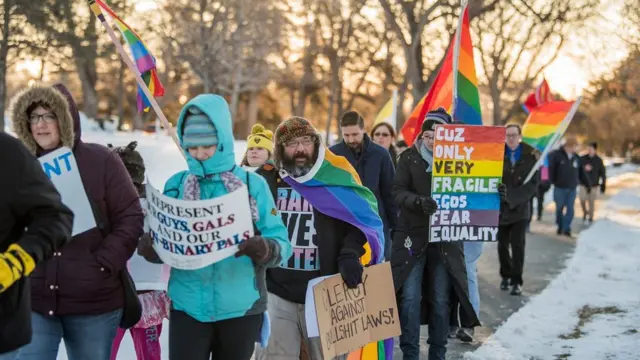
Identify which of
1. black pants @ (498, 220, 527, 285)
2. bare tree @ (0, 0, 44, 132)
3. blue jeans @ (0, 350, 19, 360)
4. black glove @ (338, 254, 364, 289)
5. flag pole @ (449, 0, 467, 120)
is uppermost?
bare tree @ (0, 0, 44, 132)

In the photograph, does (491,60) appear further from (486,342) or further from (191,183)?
(191,183)

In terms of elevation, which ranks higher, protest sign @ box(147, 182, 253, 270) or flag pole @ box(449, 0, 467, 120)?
flag pole @ box(449, 0, 467, 120)

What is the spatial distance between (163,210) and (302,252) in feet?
3.85

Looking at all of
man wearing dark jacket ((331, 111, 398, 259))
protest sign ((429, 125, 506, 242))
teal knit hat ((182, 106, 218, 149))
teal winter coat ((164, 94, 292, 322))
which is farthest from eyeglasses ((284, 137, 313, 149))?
man wearing dark jacket ((331, 111, 398, 259))

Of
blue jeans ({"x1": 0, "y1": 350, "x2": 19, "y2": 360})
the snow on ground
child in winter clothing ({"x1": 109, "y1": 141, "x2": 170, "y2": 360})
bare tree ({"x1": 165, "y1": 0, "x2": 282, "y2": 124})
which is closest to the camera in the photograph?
blue jeans ({"x1": 0, "y1": 350, "x2": 19, "y2": 360})

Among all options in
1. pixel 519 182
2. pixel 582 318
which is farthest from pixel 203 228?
pixel 519 182

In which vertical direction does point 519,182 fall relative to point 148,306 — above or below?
above

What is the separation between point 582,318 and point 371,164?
2.79 metres

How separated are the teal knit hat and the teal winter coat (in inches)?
1.2

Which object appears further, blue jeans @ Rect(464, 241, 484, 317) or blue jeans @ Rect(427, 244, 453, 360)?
blue jeans @ Rect(464, 241, 484, 317)

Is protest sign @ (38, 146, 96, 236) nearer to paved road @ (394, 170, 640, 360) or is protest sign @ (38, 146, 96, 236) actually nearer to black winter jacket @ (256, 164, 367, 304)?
black winter jacket @ (256, 164, 367, 304)

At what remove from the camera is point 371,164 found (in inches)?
279

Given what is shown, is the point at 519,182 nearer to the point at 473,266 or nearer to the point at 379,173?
the point at 473,266

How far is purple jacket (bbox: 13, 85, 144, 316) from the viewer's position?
142 inches
